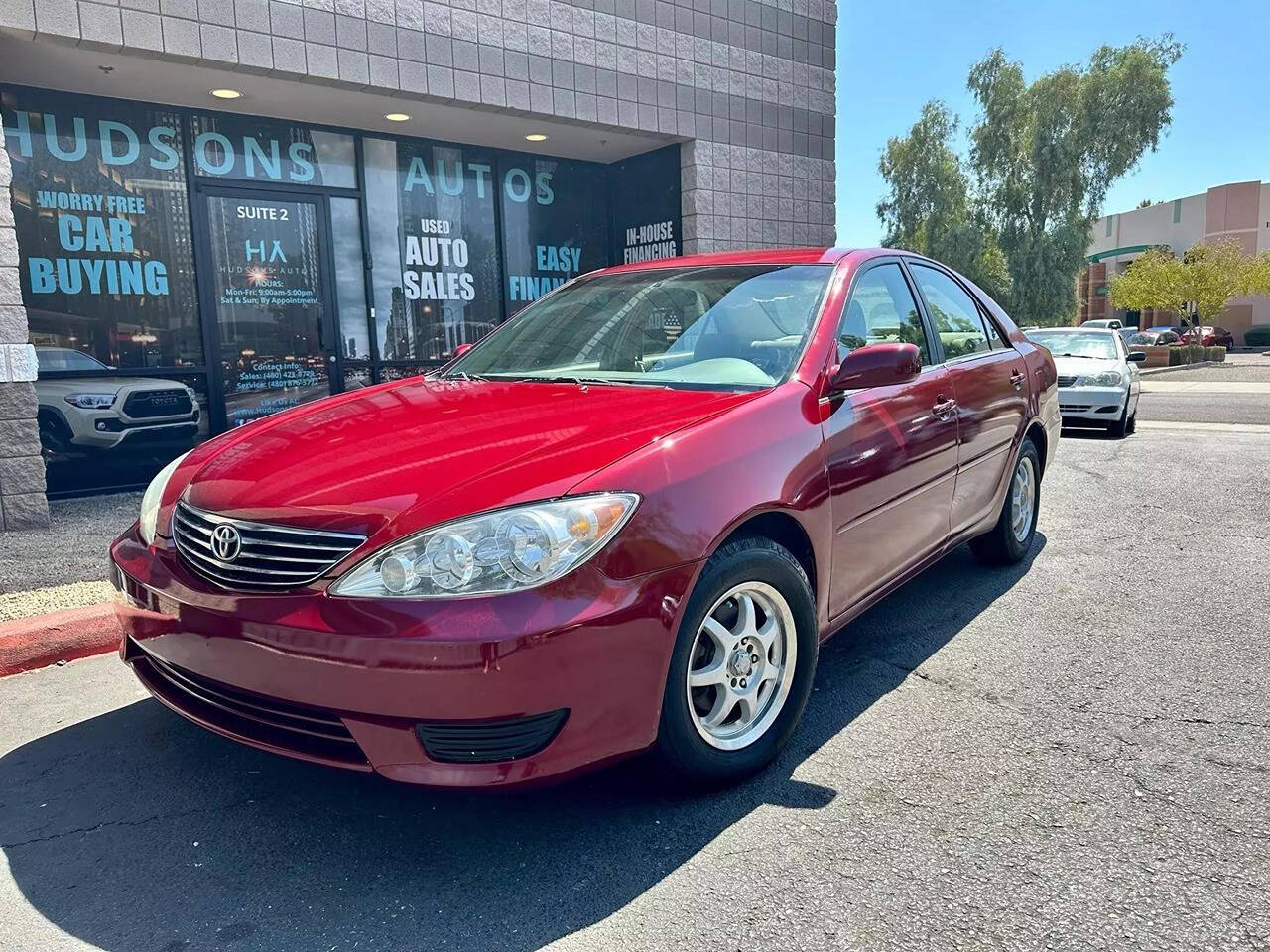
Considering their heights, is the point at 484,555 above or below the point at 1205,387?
above

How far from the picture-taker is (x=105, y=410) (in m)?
7.72

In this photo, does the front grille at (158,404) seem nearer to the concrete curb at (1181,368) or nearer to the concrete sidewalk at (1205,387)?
the concrete sidewalk at (1205,387)

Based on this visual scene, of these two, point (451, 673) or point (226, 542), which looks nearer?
point (451, 673)

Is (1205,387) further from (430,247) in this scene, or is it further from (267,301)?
(267,301)

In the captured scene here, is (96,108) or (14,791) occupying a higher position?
(96,108)

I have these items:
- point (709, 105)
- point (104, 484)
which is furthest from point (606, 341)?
point (709, 105)

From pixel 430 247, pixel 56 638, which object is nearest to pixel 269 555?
pixel 56 638

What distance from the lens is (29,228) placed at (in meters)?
7.35

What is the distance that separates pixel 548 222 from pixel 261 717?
880 cm

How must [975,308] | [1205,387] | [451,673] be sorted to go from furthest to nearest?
[1205,387] → [975,308] → [451,673]

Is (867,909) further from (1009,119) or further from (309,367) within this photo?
(1009,119)

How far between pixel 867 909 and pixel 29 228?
26.4 ft

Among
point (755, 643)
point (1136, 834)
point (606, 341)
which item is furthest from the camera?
point (606, 341)

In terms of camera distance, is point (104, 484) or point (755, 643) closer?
point (755, 643)
